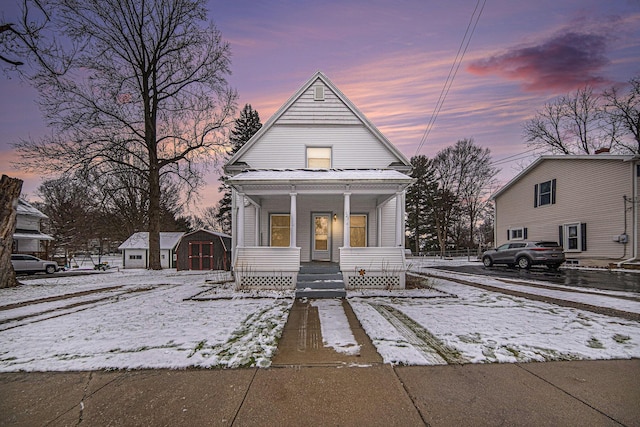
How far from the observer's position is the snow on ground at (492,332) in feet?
11.6

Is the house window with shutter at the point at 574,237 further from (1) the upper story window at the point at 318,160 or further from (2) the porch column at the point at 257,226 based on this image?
(2) the porch column at the point at 257,226

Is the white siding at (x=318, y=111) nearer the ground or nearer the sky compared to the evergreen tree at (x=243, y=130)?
nearer the ground

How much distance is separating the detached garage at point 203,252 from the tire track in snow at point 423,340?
16154 millimetres

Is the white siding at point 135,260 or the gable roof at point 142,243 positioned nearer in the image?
the gable roof at point 142,243

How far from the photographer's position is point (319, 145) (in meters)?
11.6

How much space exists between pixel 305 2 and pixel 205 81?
28.3 feet

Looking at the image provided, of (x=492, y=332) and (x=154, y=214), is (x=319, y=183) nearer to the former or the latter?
(x=492, y=332)

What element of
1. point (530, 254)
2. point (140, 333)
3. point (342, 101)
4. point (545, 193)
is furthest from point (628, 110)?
point (140, 333)

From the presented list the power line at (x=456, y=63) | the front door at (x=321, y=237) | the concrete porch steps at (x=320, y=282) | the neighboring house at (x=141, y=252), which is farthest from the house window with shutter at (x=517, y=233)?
the neighboring house at (x=141, y=252)

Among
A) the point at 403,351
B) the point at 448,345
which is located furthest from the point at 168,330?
the point at 448,345

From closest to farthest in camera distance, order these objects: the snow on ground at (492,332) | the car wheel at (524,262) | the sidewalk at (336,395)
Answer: the sidewalk at (336,395) < the snow on ground at (492,332) < the car wheel at (524,262)

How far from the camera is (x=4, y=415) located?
243 centimetres

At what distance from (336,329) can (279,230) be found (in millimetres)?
7128

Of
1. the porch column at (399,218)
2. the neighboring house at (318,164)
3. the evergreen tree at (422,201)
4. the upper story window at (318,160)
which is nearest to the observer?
the porch column at (399,218)
